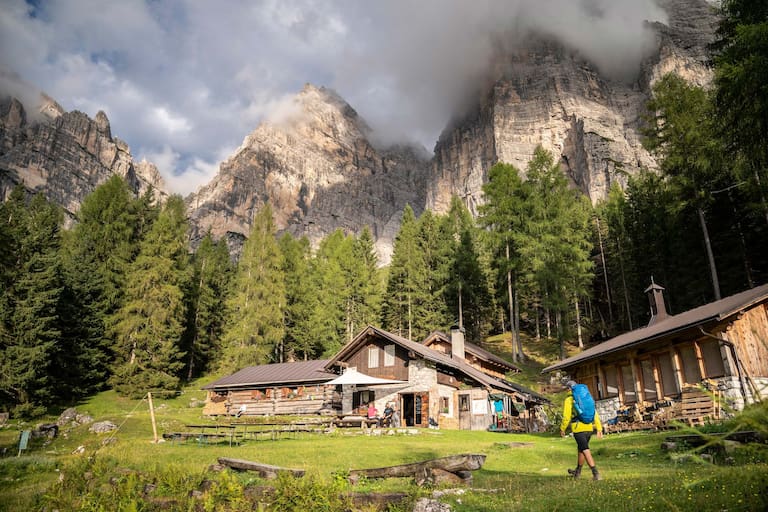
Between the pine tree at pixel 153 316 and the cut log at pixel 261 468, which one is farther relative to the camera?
the pine tree at pixel 153 316

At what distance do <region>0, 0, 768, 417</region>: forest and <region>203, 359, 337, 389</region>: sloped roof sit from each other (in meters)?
4.28

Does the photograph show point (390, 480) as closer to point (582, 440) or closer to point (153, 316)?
point (582, 440)

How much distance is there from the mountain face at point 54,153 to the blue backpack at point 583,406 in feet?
337

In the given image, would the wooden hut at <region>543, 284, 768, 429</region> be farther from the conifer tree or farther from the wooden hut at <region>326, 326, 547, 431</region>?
the conifer tree

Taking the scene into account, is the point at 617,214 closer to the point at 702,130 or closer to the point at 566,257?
the point at 566,257

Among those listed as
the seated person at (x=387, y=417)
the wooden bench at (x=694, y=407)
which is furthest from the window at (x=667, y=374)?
the seated person at (x=387, y=417)

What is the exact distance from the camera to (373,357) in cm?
2852

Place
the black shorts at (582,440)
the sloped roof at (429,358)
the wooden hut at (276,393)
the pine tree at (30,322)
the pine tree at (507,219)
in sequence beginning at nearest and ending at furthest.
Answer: the black shorts at (582,440), the sloped roof at (429,358), the pine tree at (30,322), the wooden hut at (276,393), the pine tree at (507,219)

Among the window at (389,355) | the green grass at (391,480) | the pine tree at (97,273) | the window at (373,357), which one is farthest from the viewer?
the pine tree at (97,273)

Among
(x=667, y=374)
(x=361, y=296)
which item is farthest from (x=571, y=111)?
(x=667, y=374)

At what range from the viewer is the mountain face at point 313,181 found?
13412 centimetres

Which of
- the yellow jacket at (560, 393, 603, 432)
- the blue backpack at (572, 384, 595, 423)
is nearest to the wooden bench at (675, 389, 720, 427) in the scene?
the yellow jacket at (560, 393, 603, 432)

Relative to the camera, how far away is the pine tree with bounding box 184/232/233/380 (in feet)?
144

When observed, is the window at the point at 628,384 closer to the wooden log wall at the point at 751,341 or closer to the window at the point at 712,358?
the window at the point at 712,358
